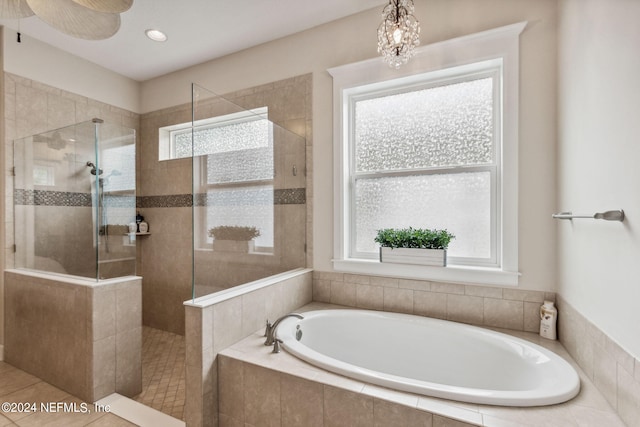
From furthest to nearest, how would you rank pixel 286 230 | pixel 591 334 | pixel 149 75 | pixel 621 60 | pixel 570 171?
pixel 149 75 → pixel 286 230 → pixel 570 171 → pixel 591 334 → pixel 621 60

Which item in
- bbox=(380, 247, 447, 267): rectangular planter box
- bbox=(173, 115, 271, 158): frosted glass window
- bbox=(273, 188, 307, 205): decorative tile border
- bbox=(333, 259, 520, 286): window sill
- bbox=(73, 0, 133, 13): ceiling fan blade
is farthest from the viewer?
bbox=(273, 188, 307, 205): decorative tile border

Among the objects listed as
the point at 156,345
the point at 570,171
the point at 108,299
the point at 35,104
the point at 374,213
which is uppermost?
the point at 35,104

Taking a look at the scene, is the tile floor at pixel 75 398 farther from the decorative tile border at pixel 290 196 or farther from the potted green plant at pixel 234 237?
the decorative tile border at pixel 290 196

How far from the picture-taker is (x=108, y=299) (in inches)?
81.0

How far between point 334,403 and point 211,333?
708 mm

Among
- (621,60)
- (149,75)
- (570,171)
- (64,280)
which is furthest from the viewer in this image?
(149,75)

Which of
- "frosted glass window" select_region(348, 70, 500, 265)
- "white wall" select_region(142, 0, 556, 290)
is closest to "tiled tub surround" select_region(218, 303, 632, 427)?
"white wall" select_region(142, 0, 556, 290)

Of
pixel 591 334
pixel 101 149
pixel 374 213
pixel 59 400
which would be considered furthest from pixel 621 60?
pixel 59 400

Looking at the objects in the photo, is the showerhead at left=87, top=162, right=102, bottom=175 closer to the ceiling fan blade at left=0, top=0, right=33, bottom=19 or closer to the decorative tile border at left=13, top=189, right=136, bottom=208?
the decorative tile border at left=13, top=189, right=136, bottom=208

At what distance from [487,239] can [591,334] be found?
2.65ft

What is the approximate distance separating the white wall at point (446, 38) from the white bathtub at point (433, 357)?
1.55ft

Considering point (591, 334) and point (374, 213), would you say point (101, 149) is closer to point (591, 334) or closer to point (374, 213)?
point (374, 213)

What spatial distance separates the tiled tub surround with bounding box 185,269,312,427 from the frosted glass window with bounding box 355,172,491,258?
1.01 metres

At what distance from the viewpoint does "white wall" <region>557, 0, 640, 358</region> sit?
1063 mm
